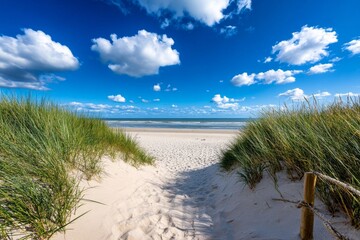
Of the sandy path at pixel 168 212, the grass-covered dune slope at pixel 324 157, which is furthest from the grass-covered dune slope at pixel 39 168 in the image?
the grass-covered dune slope at pixel 324 157

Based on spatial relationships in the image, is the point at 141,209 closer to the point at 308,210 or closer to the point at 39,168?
Result: the point at 39,168

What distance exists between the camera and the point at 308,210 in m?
1.69

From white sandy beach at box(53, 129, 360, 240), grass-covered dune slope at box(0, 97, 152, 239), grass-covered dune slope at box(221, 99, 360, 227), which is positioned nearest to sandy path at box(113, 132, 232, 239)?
white sandy beach at box(53, 129, 360, 240)

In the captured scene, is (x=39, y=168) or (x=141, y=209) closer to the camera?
(x=39, y=168)

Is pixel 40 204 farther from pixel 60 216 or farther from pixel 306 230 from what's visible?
pixel 306 230

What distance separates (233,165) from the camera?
512 cm

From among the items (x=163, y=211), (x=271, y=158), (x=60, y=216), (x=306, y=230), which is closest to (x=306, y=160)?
(x=271, y=158)

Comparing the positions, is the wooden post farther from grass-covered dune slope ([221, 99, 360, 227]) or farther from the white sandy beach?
grass-covered dune slope ([221, 99, 360, 227])

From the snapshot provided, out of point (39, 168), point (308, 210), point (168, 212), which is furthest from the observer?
point (168, 212)

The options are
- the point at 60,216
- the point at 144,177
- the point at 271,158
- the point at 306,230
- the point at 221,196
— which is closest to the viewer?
the point at 306,230

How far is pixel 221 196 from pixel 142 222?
1730 mm

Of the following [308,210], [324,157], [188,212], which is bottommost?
[188,212]

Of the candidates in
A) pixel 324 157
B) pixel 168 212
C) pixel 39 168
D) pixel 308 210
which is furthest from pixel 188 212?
pixel 39 168

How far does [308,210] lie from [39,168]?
9.71 feet
